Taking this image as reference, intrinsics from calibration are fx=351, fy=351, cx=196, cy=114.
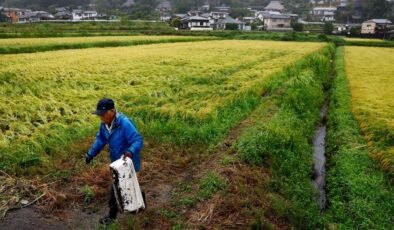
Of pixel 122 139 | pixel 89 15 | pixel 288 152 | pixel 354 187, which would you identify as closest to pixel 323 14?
pixel 89 15

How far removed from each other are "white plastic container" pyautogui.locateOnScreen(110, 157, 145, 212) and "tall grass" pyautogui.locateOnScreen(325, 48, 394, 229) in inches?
111

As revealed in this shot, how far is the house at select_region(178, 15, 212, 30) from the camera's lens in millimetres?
63812

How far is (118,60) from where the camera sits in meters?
18.5

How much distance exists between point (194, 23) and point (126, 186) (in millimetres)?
62879

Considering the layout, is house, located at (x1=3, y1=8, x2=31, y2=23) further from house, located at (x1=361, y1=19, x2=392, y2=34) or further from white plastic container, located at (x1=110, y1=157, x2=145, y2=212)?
white plastic container, located at (x1=110, y1=157, x2=145, y2=212)

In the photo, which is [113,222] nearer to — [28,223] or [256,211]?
[28,223]

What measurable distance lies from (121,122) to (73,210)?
65.7 inches

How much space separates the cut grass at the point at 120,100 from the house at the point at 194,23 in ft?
159

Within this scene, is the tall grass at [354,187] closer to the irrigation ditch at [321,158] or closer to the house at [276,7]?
the irrigation ditch at [321,158]

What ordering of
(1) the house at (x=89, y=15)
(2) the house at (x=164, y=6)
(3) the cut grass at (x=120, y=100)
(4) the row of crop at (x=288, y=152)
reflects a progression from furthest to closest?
1. (2) the house at (x=164, y=6)
2. (1) the house at (x=89, y=15)
3. (3) the cut grass at (x=120, y=100)
4. (4) the row of crop at (x=288, y=152)

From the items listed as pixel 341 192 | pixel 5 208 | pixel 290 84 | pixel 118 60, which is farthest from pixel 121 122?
pixel 118 60

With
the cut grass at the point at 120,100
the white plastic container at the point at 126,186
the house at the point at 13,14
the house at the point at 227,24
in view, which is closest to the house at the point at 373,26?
the house at the point at 227,24

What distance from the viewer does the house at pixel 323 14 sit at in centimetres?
8203

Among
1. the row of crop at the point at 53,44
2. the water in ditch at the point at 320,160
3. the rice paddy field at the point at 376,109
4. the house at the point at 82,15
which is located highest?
the house at the point at 82,15
